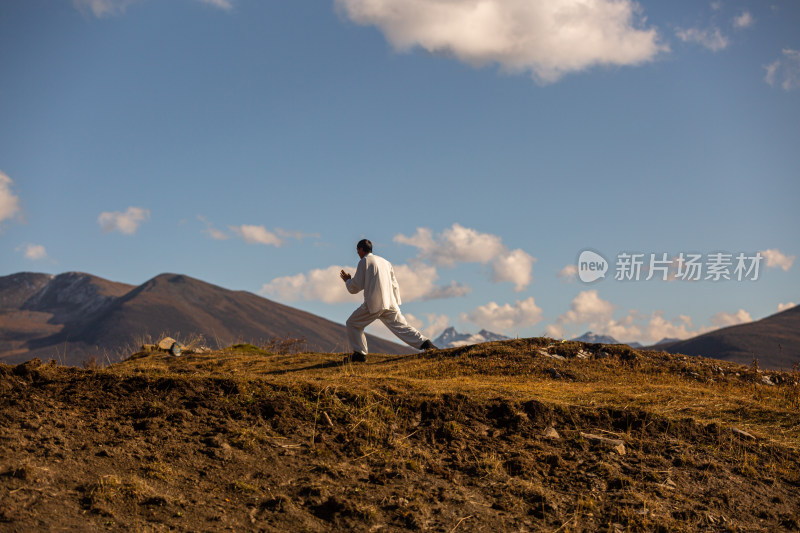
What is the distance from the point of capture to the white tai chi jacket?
13.4m

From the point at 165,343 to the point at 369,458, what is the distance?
40.5 feet

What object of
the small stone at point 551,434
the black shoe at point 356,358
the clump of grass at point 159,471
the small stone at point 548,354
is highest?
the small stone at point 548,354

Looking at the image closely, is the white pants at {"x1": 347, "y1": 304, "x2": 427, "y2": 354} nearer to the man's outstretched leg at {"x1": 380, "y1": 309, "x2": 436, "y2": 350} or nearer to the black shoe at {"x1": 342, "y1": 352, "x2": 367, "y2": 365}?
the man's outstretched leg at {"x1": 380, "y1": 309, "x2": 436, "y2": 350}

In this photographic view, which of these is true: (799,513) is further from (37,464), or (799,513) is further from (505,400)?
(37,464)

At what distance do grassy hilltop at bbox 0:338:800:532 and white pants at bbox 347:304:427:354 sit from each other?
462cm

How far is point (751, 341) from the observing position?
457 ft

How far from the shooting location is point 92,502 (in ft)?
16.8

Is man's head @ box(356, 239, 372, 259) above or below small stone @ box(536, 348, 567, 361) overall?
above

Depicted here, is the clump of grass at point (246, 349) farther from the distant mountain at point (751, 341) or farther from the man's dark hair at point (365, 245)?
the distant mountain at point (751, 341)

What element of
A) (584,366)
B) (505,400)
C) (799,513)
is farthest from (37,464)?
(584,366)

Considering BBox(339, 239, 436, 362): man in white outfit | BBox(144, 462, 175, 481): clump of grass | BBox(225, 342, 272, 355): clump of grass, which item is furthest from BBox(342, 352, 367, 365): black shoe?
BBox(144, 462, 175, 481): clump of grass

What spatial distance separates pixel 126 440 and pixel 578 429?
14.7 feet

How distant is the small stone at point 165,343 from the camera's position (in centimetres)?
1727

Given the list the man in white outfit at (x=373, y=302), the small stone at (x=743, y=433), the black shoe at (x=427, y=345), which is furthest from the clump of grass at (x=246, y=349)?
the small stone at (x=743, y=433)
